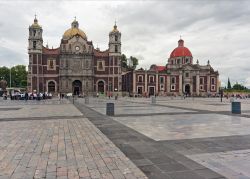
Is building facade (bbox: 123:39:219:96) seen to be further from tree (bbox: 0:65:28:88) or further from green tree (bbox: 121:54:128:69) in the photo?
tree (bbox: 0:65:28:88)

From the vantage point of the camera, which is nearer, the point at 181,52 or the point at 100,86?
the point at 100,86

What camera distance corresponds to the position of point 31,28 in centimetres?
7244

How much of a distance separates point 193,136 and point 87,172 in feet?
16.8

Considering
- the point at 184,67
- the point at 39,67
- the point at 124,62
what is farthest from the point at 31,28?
the point at 184,67

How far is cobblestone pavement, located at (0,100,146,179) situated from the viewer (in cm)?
519

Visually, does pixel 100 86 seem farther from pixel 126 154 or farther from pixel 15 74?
pixel 126 154

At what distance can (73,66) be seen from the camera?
2945 inches

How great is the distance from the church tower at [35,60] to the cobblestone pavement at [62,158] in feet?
214

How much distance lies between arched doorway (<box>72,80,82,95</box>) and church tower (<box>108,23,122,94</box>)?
27.9 feet

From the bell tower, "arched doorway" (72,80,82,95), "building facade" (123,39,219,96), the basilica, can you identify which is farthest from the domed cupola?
"building facade" (123,39,219,96)

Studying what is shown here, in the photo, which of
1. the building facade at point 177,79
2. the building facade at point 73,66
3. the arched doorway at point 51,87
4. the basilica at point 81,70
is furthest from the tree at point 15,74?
the building facade at point 177,79

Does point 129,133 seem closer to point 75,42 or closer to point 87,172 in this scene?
point 87,172

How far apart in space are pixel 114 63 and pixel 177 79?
23475mm

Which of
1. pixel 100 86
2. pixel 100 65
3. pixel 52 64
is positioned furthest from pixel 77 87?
pixel 52 64
